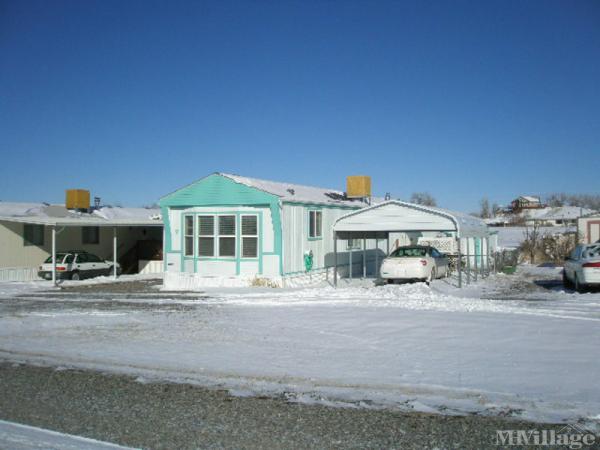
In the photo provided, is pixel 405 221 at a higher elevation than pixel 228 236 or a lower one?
higher

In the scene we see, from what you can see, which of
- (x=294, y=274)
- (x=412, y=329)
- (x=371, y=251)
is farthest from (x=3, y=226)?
(x=412, y=329)

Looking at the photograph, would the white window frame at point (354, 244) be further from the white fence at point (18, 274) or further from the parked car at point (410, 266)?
the white fence at point (18, 274)

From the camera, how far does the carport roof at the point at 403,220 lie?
58.4 feet

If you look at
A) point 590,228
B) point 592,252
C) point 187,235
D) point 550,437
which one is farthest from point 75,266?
point 590,228

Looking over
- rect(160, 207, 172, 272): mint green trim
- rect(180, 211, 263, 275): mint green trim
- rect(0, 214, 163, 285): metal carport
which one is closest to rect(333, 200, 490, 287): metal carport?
rect(180, 211, 263, 275): mint green trim

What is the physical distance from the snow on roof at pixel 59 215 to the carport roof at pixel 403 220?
10613mm

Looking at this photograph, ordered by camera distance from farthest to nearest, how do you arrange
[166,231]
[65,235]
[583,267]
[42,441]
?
[65,235]
[166,231]
[583,267]
[42,441]

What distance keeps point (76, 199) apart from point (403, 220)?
1690cm

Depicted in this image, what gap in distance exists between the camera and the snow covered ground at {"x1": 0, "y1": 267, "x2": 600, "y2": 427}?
22.6 ft

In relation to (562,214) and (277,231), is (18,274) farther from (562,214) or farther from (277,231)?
(562,214)

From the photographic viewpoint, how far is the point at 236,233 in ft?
64.5

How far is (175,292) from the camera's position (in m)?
18.9

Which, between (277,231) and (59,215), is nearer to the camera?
(277,231)

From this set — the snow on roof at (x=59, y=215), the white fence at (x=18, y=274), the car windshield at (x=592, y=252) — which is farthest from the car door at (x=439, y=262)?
the white fence at (x=18, y=274)
